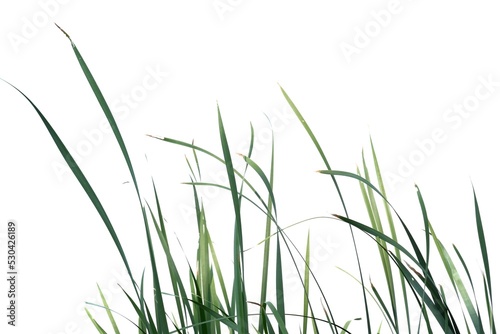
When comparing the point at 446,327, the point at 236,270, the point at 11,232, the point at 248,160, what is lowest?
the point at 446,327

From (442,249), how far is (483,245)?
47mm

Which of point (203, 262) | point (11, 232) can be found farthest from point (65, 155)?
point (11, 232)

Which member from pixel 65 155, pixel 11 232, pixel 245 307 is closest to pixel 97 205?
pixel 65 155

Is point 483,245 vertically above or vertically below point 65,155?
below

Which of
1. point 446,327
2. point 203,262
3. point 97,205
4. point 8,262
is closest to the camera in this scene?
point 97,205

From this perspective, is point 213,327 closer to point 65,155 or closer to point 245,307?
point 245,307

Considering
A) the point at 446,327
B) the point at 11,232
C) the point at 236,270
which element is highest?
the point at 11,232

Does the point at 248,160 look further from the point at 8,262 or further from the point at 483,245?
the point at 8,262

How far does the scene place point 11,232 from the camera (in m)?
1.57

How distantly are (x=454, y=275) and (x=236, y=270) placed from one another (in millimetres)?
238

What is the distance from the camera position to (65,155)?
51 centimetres

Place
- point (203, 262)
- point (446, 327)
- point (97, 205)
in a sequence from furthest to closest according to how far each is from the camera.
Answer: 1. point (203, 262)
2. point (446, 327)
3. point (97, 205)

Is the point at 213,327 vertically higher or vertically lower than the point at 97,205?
lower

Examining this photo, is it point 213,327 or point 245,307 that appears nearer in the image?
point 245,307
